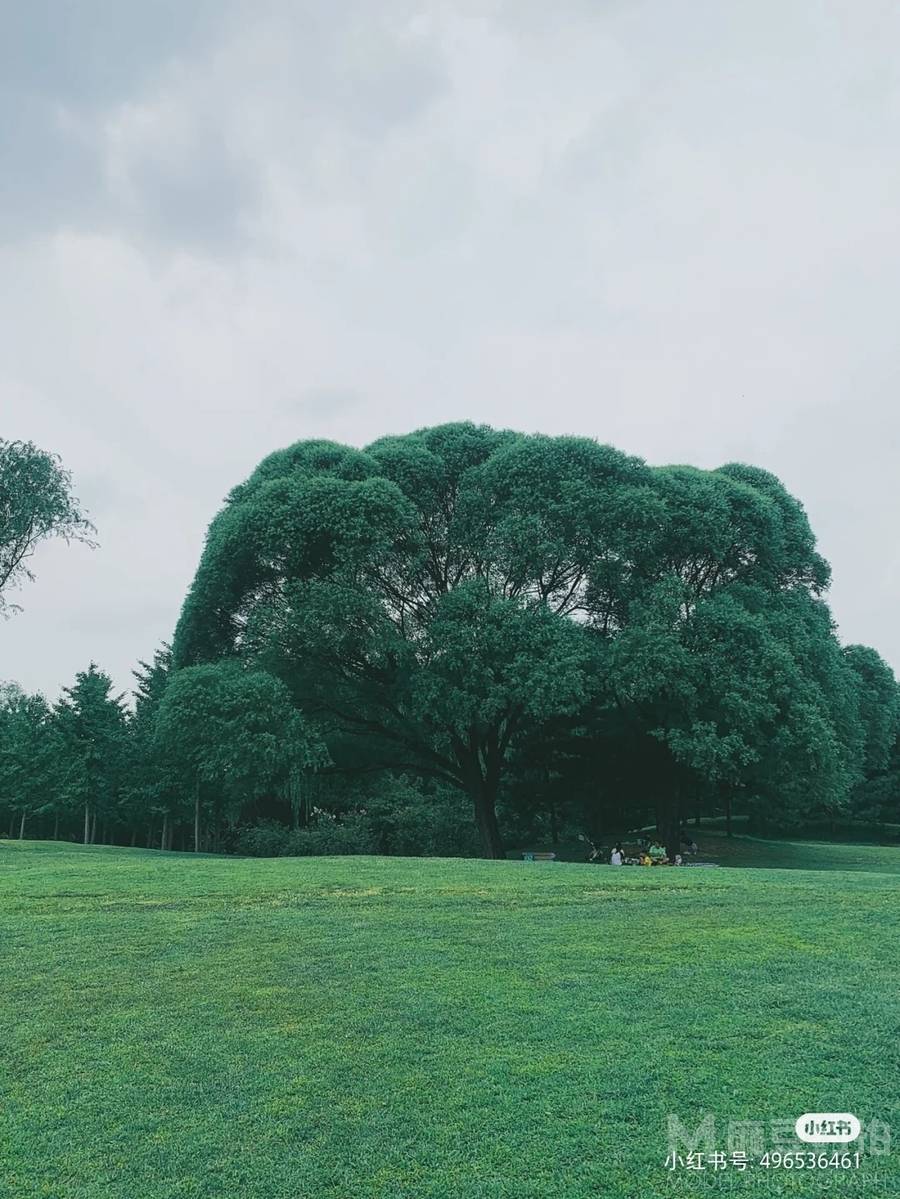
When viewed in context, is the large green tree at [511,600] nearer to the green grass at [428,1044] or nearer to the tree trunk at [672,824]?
the tree trunk at [672,824]

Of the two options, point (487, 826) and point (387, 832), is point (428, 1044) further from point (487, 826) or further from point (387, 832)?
point (387, 832)

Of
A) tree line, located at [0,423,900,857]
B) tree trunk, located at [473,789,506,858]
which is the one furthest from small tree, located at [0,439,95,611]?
tree trunk, located at [473,789,506,858]

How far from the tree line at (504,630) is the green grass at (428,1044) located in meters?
13.0

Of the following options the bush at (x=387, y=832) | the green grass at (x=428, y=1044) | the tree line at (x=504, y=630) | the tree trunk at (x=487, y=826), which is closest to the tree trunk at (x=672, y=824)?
the tree line at (x=504, y=630)

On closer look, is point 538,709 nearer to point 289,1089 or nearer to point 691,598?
point 691,598

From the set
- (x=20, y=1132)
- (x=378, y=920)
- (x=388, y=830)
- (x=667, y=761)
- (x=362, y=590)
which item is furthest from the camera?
(x=388, y=830)

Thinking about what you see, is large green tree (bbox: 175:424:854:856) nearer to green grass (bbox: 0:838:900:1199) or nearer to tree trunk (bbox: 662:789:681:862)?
tree trunk (bbox: 662:789:681:862)

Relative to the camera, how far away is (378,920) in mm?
10859

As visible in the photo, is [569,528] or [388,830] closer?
[569,528]

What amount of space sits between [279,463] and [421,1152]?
26915mm

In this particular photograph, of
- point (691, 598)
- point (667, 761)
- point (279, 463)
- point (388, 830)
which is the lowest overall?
point (388, 830)

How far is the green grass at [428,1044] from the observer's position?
4.72 m

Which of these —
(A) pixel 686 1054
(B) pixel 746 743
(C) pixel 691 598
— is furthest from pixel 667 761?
(A) pixel 686 1054

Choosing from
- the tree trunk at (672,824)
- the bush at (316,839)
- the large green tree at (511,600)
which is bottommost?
the bush at (316,839)
